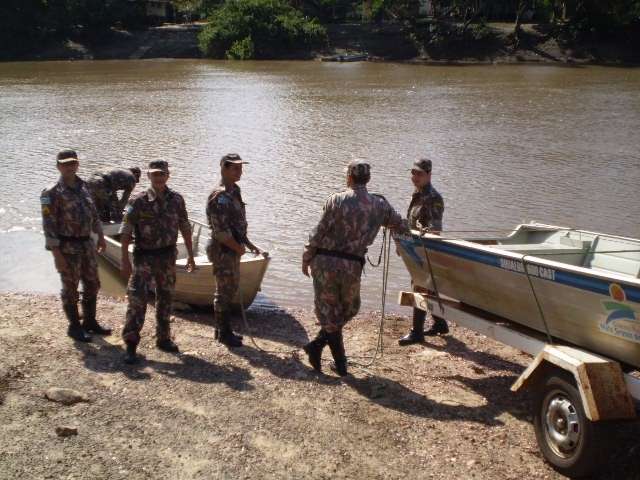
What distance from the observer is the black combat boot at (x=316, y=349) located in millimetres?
5996

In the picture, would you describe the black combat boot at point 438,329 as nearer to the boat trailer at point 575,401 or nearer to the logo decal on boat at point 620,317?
the boat trailer at point 575,401

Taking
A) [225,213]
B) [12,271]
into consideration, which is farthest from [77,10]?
[225,213]

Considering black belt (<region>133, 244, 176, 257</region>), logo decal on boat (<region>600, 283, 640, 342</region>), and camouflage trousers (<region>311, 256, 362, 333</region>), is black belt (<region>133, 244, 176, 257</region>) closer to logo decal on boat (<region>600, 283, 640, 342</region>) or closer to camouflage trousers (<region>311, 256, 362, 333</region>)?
camouflage trousers (<region>311, 256, 362, 333</region>)

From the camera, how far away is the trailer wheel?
434cm

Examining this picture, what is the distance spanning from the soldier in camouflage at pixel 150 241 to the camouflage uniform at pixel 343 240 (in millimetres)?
1246

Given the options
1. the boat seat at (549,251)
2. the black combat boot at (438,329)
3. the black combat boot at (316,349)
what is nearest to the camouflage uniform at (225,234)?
the black combat boot at (316,349)

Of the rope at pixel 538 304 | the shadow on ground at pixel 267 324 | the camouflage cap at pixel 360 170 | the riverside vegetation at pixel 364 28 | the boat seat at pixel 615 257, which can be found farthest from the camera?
the riverside vegetation at pixel 364 28

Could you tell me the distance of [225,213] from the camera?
6.33m

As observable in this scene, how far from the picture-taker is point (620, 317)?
4.39 meters

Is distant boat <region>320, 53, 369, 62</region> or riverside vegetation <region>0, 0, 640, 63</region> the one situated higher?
riverside vegetation <region>0, 0, 640, 63</region>

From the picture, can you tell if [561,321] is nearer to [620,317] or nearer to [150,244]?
[620,317]

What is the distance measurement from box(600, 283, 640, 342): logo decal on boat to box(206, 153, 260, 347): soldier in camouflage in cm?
311

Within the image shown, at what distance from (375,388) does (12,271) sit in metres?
6.46

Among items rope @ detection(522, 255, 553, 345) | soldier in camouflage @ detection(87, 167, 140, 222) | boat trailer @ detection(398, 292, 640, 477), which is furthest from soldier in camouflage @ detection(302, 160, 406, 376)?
soldier in camouflage @ detection(87, 167, 140, 222)
